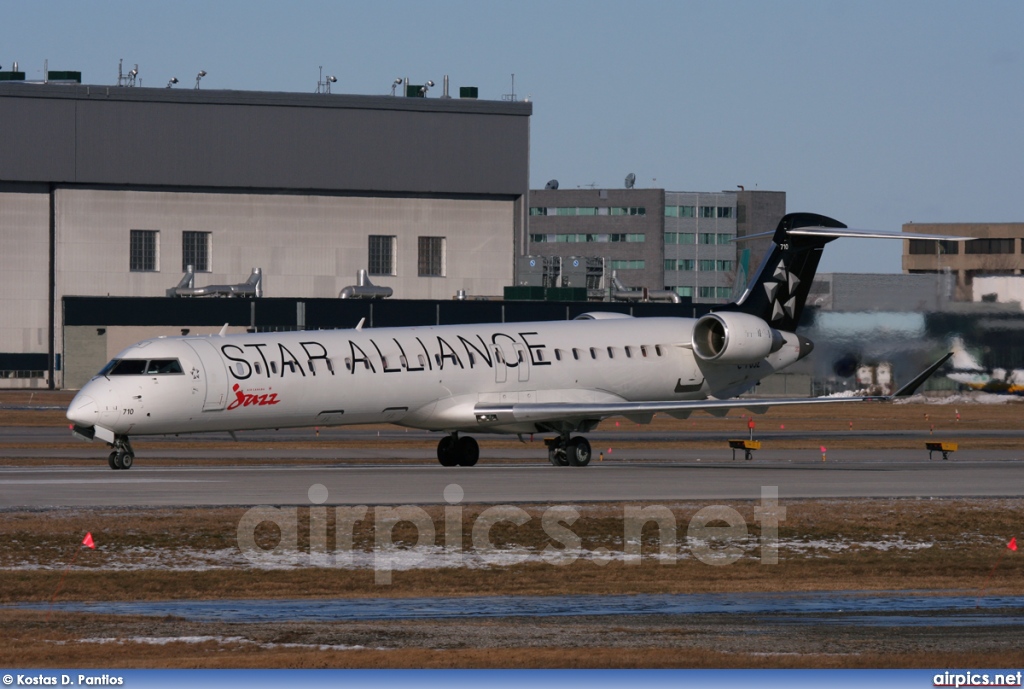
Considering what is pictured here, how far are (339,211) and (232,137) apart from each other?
9062 mm

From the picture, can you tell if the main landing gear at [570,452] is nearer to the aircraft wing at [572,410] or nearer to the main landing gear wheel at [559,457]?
the main landing gear wheel at [559,457]

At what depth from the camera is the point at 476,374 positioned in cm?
3844

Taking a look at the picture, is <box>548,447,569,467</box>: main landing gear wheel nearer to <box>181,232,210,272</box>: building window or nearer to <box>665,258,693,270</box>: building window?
<box>181,232,210,272</box>: building window

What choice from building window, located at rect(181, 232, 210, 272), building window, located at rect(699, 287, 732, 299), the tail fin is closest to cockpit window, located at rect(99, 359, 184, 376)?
the tail fin

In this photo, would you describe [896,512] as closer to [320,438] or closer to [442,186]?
[320,438]

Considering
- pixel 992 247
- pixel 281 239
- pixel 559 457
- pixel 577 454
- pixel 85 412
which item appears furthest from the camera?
pixel 992 247

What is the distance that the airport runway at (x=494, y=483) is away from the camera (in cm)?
2783

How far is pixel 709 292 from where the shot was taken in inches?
7131

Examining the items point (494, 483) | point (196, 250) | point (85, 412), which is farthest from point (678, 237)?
point (494, 483)

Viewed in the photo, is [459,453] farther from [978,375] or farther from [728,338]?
[978,375]

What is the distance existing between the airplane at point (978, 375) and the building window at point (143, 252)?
5902 cm

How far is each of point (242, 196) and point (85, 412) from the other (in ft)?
239

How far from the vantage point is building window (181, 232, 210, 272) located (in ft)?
341

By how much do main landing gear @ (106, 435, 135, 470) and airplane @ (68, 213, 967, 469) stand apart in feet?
0.11
